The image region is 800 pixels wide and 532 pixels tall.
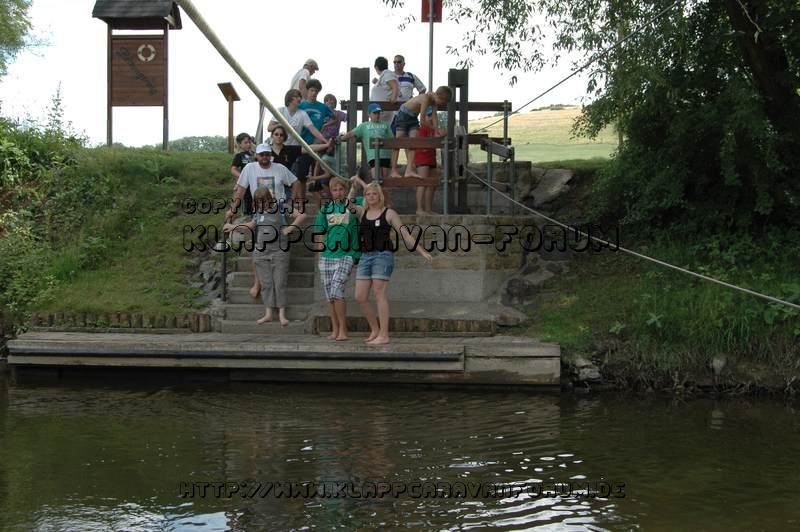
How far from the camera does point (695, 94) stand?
11.5 m

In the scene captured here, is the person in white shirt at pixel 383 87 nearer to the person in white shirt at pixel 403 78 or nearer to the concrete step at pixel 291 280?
the person in white shirt at pixel 403 78

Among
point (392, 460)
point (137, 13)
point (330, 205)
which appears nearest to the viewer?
point (392, 460)

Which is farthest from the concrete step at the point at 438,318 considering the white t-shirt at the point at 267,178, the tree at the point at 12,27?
the tree at the point at 12,27

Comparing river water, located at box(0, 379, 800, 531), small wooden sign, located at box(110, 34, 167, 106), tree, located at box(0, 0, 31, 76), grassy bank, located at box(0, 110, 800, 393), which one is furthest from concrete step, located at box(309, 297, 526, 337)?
tree, located at box(0, 0, 31, 76)

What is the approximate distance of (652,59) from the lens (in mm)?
10875

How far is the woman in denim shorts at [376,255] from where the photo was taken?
10.2 meters

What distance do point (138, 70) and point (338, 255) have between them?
8.06 m

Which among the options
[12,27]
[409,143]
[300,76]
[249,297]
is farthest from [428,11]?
[12,27]

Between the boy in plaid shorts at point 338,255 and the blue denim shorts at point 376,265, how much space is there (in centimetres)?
14

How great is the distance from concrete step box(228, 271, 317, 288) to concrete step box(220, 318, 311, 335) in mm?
726

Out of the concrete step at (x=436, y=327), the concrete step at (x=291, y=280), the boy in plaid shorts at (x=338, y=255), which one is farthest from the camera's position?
the concrete step at (x=291, y=280)

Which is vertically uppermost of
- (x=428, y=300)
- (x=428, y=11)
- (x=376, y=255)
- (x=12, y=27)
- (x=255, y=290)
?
(x=12, y=27)

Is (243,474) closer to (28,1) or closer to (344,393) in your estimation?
(344,393)

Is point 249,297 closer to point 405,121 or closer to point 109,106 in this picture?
point 405,121
